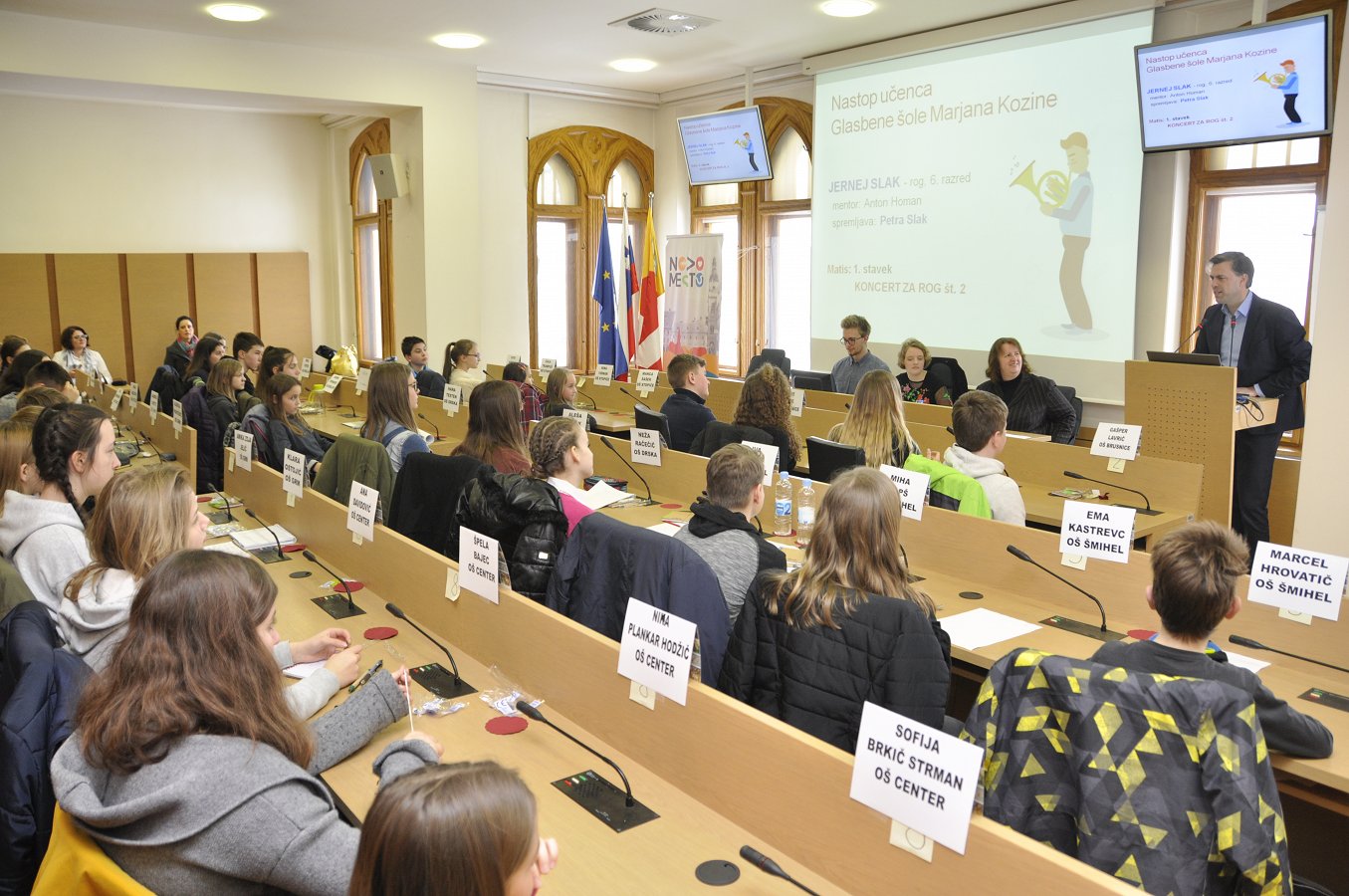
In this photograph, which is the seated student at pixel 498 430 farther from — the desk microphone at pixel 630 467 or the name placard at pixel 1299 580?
the name placard at pixel 1299 580

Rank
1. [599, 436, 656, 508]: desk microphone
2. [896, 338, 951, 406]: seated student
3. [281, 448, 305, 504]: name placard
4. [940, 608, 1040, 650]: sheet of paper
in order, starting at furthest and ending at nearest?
1. [896, 338, 951, 406]: seated student
2. [599, 436, 656, 508]: desk microphone
3. [281, 448, 305, 504]: name placard
4. [940, 608, 1040, 650]: sheet of paper

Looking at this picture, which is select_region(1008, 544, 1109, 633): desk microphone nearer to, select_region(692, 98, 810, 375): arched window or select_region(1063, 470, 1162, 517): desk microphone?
select_region(1063, 470, 1162, 517): desk microphone

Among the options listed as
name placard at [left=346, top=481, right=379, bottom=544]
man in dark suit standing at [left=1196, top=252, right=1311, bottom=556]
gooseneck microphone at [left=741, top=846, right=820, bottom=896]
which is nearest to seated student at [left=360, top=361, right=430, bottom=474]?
name placard at [left=346, top=481, right=379, bottom=544]

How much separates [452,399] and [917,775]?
19.5 feet

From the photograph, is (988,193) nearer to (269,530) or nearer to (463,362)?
(463,362)

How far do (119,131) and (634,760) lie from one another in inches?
420

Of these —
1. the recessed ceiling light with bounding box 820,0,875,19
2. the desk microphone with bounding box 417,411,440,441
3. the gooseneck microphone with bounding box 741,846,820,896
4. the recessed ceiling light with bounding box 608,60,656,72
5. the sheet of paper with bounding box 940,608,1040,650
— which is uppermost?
the recessed ceiling light with bounding box 608,60,656,72

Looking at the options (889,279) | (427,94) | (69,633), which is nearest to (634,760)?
(69,633)

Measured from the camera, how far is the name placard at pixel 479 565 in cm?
260

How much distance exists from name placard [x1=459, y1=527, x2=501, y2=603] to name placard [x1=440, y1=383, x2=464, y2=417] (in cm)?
445

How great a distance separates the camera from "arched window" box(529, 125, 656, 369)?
1032 centimetres

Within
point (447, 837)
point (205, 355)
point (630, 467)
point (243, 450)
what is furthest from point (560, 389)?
point (447, 837)

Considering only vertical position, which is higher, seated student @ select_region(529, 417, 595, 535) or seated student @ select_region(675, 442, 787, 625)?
seated student @ select_region(529, 417, 595, 535)

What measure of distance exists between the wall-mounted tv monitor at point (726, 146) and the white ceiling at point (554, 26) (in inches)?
18.5
